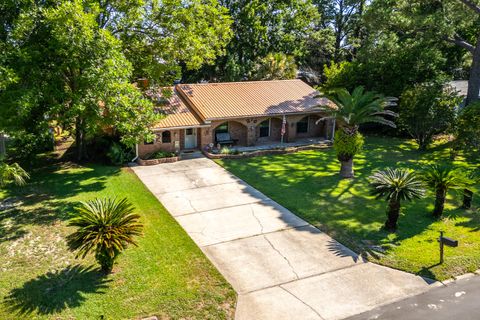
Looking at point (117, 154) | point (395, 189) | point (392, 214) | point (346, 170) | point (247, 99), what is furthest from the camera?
point (247, 99)

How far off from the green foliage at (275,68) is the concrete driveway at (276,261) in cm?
1830

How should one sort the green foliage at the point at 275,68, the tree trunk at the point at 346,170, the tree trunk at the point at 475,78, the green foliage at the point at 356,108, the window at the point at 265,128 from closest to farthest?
the green foliage at the point at 356,108, the tree trunk at the point at 346,170, the tree trunk at the point at 475,78, the window at the point at 265,128, the green foliage at the point at 275,68

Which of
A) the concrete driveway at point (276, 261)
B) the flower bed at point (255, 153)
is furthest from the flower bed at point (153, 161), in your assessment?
the concrete driveway at point (276, 261)

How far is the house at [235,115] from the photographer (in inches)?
985

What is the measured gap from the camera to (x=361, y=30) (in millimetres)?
45281

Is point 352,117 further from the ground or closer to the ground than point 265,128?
further from the ground

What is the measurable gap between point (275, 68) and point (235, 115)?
1117 cm

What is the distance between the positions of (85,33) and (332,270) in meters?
13.7

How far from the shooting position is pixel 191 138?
86.3ft

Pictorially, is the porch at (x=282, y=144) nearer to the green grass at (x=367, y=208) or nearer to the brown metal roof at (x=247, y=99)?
the green grass at (x=367, y=208)

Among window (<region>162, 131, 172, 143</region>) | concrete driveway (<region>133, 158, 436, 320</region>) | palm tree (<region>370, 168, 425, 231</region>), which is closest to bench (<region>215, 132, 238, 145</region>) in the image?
window (<region>162, 131, 172, 143</region>)

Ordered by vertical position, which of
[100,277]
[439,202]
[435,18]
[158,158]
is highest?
[435,18]

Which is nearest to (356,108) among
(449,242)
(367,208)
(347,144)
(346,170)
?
(347,144)

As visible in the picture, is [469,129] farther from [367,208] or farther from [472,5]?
[367,208]
